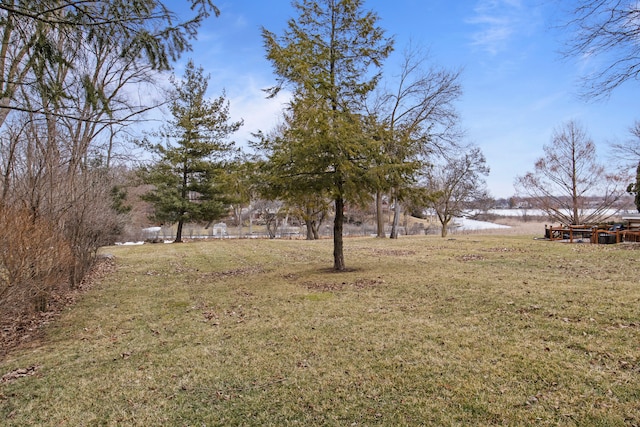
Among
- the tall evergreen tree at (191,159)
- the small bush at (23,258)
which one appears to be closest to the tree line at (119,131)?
the small bush at (23,258)

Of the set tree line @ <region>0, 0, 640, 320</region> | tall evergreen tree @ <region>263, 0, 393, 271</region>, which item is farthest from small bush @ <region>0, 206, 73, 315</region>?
tall evergreen tree @ <region>263, 0, 393, 271</region>

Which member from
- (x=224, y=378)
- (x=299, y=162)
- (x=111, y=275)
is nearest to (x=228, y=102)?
(x=111, y=275)

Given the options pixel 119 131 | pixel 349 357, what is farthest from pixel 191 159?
pixel 349 357

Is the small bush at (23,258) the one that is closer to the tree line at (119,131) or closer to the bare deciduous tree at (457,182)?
the tree line at (119,131)

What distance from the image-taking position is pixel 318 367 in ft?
12.3

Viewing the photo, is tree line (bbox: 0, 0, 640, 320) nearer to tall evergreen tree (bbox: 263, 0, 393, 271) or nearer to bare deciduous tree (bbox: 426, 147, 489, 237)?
tall evergreen tree (bbox: 263, 0, 393, 271)

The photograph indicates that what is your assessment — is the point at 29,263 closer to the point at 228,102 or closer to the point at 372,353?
the point at 372,353

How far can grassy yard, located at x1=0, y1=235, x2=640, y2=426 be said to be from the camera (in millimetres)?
2939

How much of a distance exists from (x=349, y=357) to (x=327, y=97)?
631 cm

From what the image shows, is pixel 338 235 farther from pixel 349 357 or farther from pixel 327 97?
pixel 349 357

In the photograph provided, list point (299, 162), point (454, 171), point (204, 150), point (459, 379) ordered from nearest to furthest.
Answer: point (459, 379), point (299, 162), point (204, 150), point (454, 171)

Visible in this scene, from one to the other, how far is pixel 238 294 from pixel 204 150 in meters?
18.5

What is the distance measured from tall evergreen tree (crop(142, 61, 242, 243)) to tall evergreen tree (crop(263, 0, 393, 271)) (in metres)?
15.2

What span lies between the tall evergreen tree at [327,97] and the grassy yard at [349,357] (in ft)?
8.34
